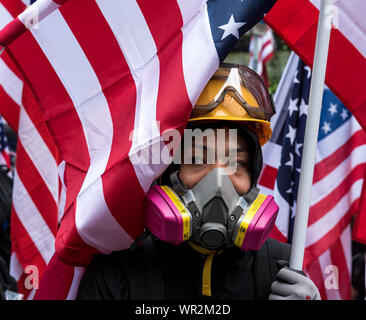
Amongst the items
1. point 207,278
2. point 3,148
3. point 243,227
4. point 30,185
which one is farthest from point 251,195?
point 3,148

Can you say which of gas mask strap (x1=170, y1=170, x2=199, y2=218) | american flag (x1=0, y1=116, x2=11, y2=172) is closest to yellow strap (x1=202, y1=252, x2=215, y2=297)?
gas mask strap (x1=170, y1=170, x2=199, y2=218)

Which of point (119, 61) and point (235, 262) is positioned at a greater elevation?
point (119, 61)

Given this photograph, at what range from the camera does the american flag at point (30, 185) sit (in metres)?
4.72

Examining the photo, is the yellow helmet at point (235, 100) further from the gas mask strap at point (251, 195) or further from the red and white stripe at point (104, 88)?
the gas mask strap at point (251, 195)

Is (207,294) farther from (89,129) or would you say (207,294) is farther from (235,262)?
(89,129)

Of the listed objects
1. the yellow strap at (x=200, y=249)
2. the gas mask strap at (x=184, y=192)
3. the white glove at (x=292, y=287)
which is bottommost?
the white glove at (x=292, y=287)

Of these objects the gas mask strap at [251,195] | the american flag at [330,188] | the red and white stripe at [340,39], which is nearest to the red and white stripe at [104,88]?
the gas mask strap at [251,195]

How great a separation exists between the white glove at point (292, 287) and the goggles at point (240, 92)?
2.49 ft

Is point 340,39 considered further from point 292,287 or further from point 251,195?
point 292,287

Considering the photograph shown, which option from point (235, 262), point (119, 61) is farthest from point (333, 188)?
point (119, 61)

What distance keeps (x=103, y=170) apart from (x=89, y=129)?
0.95 ft

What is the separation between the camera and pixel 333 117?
4965mm
